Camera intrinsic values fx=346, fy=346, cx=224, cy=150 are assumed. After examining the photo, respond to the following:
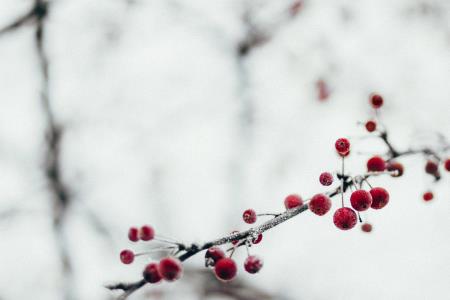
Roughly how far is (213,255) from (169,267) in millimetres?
293

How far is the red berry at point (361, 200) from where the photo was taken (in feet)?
7.47

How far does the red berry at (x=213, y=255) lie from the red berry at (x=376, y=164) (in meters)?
1.36

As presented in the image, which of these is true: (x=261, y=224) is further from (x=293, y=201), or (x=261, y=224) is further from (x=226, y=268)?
(x=293, y=201)

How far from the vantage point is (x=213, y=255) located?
2.02 meters

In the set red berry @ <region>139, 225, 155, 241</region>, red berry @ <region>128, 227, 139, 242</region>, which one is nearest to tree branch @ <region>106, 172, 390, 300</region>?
red berry @ <region>139, 225, 155, 241</region>

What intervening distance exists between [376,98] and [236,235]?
2.32 meters

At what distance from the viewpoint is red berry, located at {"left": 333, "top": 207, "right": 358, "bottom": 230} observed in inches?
88.9

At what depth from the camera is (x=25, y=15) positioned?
21.1ft

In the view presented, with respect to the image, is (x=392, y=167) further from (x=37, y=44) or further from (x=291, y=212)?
(x=37, y=44)

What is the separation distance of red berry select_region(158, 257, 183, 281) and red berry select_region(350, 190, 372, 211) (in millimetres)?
1224

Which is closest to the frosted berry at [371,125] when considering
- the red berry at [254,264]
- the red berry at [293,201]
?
the red berry at [293,201]

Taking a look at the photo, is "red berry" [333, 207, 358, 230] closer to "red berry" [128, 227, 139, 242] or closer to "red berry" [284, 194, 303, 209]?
"red berry" [284, 194, 303, 209]

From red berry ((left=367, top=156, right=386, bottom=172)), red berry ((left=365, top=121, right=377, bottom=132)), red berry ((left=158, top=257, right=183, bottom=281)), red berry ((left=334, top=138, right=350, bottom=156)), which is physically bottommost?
red berry ((left=158, top=257, right=183, bottom=281))

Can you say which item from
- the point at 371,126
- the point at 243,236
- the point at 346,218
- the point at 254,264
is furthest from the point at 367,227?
the point at 243,236
